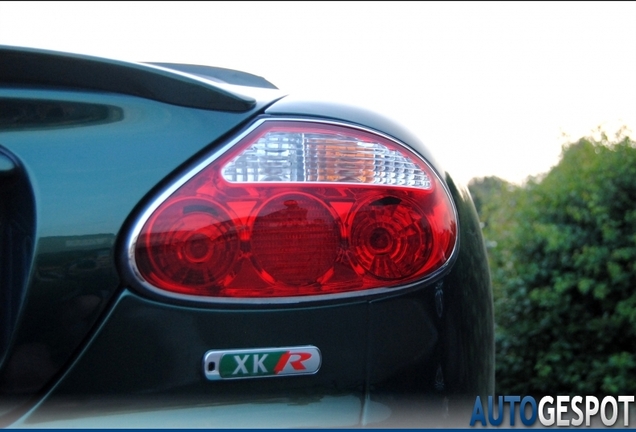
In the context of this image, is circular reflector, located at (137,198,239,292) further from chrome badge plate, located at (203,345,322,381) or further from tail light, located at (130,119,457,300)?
chrome badge plate, located at (203,345,322,381)

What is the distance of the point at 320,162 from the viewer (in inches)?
51.8

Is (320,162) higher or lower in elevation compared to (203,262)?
higher

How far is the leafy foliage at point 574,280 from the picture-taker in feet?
13.0

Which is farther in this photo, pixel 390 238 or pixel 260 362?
pixel 390 238

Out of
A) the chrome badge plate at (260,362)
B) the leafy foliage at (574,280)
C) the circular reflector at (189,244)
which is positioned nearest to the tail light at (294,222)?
the circular reflector at (189,244)

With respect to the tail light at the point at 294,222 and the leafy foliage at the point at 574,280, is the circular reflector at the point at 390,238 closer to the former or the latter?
the tail light at the point at 294,222

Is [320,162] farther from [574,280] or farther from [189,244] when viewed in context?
[574,280]

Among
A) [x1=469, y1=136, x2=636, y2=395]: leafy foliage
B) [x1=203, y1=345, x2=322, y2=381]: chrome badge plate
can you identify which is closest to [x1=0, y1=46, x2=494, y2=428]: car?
[x1=203, y1=345, x2=322, y2=381]: chrome badge plate

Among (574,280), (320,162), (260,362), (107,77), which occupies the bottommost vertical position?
(574,280)

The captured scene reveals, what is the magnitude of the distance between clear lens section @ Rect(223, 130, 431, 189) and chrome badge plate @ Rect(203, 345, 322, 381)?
0.33m

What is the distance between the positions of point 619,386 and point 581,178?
1388 mm

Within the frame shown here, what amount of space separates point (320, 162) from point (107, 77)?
1.49 ft

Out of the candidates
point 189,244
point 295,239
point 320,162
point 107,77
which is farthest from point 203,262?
point 107,77

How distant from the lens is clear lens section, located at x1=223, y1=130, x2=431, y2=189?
128cm
